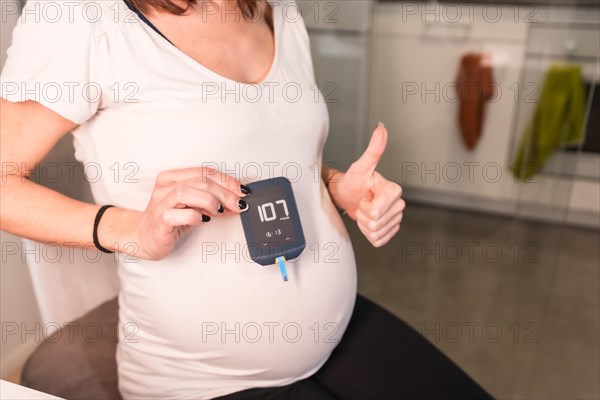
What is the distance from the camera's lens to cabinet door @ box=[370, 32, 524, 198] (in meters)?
2.13

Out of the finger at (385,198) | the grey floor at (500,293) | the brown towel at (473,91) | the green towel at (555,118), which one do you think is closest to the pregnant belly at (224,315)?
the finger at (385,198)

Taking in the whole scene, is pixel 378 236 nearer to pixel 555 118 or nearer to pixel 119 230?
pixel 119 230

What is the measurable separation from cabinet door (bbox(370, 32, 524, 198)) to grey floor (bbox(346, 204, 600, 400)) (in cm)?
16

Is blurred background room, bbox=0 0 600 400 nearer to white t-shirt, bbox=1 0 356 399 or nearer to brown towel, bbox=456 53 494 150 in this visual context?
brown towel, bbox=456 53 494 150

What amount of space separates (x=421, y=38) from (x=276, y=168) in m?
1.55

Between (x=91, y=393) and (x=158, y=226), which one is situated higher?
(x=158, y=226)

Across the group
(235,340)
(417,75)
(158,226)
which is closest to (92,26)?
(158,226)

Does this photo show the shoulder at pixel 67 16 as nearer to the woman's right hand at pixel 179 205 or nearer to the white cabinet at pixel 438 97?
the woman's right hand at pixel 179 205

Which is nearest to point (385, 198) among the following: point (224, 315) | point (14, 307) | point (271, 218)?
point (271, 218)

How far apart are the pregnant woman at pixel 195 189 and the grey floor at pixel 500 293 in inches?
15.2

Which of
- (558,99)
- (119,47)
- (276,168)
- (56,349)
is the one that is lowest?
(56,349)

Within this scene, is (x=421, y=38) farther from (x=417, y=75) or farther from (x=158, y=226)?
(x=158, y=226)

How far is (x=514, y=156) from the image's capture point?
7.04 feet

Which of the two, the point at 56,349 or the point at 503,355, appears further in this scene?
the point at 503,355
